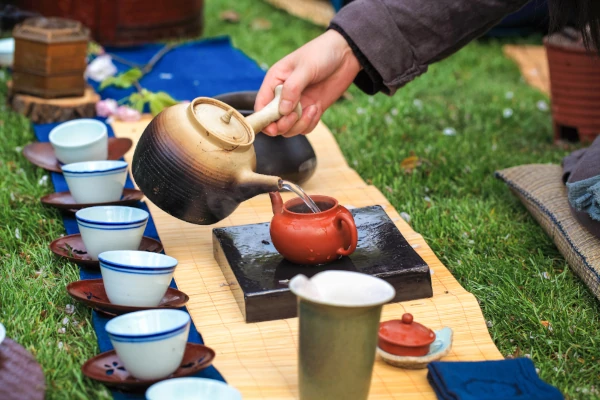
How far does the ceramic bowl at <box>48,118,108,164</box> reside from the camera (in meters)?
2.68

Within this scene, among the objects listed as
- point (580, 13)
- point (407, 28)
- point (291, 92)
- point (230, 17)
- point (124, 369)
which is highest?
point (580, 13)

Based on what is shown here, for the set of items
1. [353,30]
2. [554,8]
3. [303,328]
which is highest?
[554,8]

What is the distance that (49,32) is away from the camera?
10.9ft

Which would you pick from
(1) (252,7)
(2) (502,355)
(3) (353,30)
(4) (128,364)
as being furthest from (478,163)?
(1) (252,7)

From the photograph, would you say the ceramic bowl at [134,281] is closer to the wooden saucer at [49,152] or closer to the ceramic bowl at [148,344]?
the ceramic bowl at [148,344]

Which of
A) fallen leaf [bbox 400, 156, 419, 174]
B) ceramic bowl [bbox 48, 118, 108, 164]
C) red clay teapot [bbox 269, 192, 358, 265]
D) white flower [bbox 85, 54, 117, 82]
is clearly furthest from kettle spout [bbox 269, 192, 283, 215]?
white flower [bbox 85, 54, 117, 82]

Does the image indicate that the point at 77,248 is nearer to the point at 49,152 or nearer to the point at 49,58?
the point at 49,152

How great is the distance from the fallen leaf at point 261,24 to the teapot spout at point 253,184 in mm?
3329

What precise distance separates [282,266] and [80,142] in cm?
117

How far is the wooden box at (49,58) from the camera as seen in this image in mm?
3342

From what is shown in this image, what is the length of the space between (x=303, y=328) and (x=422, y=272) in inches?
24.1

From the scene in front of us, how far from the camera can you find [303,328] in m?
1.47

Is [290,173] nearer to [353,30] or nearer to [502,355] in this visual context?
[353,30]

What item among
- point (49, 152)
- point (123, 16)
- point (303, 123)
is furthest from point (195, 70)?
point (303, 123)
